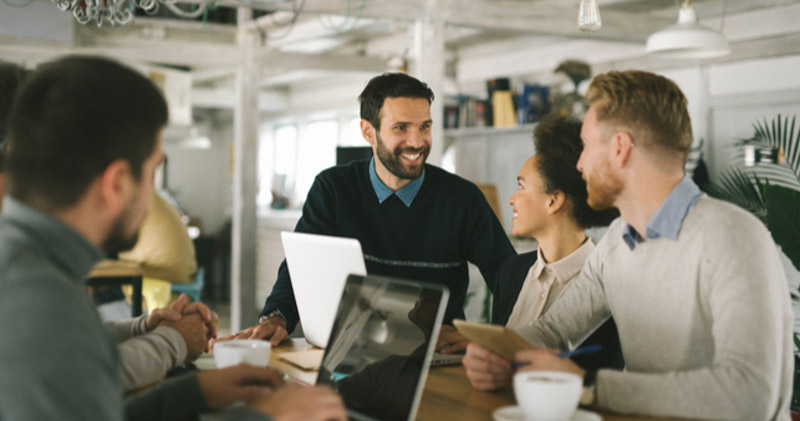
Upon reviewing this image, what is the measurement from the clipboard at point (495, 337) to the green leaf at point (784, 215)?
2240mm

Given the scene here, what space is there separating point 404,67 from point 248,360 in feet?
14.7

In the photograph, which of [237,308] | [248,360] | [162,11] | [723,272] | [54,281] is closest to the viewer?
[54,281]

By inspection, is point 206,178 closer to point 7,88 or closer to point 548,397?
point 7,88

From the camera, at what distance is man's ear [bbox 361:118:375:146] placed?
8.69ft

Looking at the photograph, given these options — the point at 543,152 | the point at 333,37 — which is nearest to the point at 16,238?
the point at 543,152

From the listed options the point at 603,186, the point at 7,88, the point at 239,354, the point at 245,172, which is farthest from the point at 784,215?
the point at 245,172

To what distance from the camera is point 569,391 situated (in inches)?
45.8

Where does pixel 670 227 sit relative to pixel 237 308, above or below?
above

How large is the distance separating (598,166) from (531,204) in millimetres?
556

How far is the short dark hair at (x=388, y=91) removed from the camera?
2.56 m

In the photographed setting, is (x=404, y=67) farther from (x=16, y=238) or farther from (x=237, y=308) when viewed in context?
(x=16, y=238)

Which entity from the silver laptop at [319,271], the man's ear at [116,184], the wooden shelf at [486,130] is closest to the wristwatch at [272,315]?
the silver laptop at [319,271]

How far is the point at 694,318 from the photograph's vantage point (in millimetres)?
1516

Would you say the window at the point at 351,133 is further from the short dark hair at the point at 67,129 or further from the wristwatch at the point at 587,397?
the short dark hair at the point at 67,129
